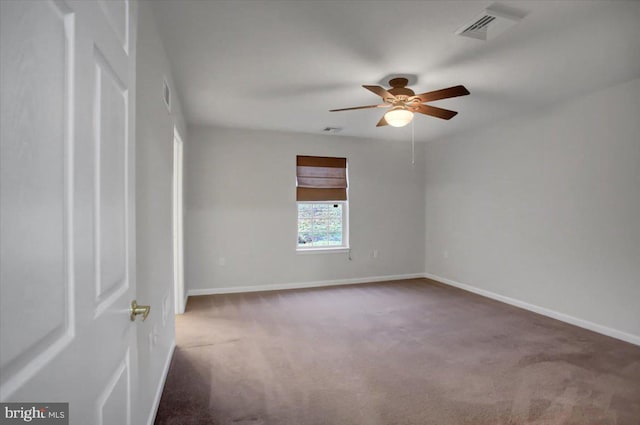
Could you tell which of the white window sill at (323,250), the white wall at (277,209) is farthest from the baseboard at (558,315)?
the white window sill at (323,250)

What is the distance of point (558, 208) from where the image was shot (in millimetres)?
3979

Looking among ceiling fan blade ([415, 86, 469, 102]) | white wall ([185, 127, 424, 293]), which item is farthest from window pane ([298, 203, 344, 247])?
ceiling fan blade ([415, 86, 469, 102])

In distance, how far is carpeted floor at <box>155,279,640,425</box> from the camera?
2.14 metres

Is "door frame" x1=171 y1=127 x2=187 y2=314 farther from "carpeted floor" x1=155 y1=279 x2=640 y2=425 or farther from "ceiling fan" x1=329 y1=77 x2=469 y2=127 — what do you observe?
"ceiling fan" x1=329 y1=77 x2=469 y2=127

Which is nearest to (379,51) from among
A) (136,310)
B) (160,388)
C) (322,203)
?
(136,310)

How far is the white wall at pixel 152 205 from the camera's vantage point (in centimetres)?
177

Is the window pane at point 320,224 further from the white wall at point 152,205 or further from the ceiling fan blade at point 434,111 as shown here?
the white wall at point 152,205

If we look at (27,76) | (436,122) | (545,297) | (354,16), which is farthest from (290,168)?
(27,76)

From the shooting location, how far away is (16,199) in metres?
0.49

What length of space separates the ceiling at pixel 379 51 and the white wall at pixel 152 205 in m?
0.36

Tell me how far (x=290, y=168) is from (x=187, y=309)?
260cm

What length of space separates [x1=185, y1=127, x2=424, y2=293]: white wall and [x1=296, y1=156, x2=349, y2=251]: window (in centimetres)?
14

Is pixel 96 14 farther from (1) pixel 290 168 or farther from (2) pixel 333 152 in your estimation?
(2) pixel 333 152

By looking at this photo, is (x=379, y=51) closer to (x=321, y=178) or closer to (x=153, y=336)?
(x=153, y=336)
